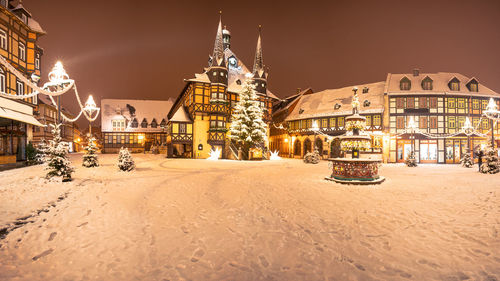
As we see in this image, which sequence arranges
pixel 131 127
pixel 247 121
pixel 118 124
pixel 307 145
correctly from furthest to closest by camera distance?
pixel 131 127 < pixel 118 124 < pixel 307 145 < pixel 247 121

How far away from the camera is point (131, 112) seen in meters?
47.6

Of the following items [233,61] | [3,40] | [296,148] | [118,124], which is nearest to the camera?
[3,40]

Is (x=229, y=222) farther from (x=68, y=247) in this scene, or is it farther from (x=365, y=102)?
(x=365, y=102)

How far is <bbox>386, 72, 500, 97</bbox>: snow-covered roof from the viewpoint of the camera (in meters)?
28.5

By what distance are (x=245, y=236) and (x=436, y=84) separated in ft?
118

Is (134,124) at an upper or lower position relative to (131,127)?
upper

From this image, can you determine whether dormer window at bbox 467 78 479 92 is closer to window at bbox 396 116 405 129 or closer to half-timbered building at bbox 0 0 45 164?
window at bbox 396 116 405 129

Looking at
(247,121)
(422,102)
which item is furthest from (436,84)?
(247,121)

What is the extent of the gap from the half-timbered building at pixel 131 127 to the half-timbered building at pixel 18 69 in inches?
1008

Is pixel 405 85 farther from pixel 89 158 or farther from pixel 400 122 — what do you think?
pixel 89 158

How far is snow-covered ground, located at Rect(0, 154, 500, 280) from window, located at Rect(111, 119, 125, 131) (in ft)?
135

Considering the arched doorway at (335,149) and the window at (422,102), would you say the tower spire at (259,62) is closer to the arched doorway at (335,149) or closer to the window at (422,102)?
the arched doorway at (335,149)

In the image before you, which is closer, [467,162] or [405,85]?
[467,162]

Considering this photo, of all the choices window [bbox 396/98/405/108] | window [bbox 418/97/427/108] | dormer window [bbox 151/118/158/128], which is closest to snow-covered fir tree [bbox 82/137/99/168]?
dormer window [bbox 151/118/158/128]
